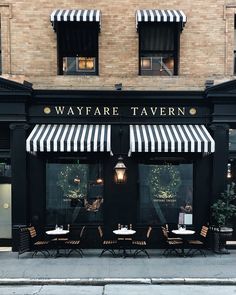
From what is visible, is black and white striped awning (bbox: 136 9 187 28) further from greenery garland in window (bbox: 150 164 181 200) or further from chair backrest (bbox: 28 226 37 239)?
chair backrest (bbox: 28 226 37 239)

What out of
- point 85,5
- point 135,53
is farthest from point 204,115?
point 85,5

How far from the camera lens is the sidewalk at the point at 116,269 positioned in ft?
32.2

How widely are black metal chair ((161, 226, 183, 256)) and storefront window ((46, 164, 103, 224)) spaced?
2.42m

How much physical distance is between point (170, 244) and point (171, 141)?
3486 mm

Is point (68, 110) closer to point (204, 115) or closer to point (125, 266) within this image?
point (204, 115)

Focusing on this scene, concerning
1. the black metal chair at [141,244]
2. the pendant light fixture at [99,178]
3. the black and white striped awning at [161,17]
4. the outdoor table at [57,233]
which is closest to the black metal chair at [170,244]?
the black metal chair at [141,244]

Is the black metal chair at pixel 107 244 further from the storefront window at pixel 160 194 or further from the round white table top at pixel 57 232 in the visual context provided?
the storefront window at pixel 160 194

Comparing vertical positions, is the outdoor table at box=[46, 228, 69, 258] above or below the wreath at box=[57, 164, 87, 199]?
below

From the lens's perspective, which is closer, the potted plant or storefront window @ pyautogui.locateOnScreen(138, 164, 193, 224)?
the potted plant

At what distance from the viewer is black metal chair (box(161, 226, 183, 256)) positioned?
484 inches

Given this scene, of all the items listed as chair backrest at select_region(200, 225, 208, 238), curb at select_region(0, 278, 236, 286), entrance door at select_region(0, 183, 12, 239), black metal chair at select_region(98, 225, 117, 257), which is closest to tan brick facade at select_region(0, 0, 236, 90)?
entrance door at select_region(0, 183, 12, 239)

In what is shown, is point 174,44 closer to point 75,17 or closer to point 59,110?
point 75,17

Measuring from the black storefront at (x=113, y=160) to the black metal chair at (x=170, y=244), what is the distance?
464 millimetres

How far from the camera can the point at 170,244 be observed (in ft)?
40.2
